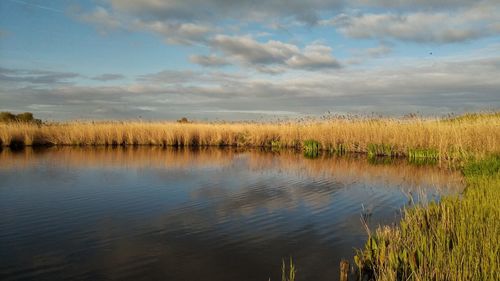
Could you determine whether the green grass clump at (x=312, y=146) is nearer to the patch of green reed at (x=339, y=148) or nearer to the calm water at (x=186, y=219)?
the patch of green reed at (x=339, y=148)

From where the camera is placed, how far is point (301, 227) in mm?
6895

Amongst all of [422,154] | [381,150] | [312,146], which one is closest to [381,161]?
[422,154]

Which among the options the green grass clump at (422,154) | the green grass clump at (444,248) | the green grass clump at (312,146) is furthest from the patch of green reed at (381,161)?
the green grass clump at (444,248)

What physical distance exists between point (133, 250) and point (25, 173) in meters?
8.89

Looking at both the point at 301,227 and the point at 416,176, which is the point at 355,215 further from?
the point at 416,176

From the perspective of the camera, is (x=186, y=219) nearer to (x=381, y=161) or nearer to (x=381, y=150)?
(x=381, y=161)

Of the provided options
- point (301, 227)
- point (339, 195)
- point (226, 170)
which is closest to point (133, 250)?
point (301, 227)

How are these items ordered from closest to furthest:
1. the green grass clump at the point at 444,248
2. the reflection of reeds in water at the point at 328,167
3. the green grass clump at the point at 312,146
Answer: the green grass clump at the point at 444,248 < the reflection of reeds in water at the point at 328,167 < the green grass clump at the point at 312,146

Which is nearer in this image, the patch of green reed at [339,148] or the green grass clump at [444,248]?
the green grass clump at [444,248]

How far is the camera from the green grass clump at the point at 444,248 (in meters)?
3.71

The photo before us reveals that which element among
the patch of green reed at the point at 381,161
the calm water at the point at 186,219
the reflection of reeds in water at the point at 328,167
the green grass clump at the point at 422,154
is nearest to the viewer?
the calm water at the point at 186,219

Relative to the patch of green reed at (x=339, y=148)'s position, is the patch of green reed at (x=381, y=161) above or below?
below

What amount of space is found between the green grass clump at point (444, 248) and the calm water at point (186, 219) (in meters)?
0.66

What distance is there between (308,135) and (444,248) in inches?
819
